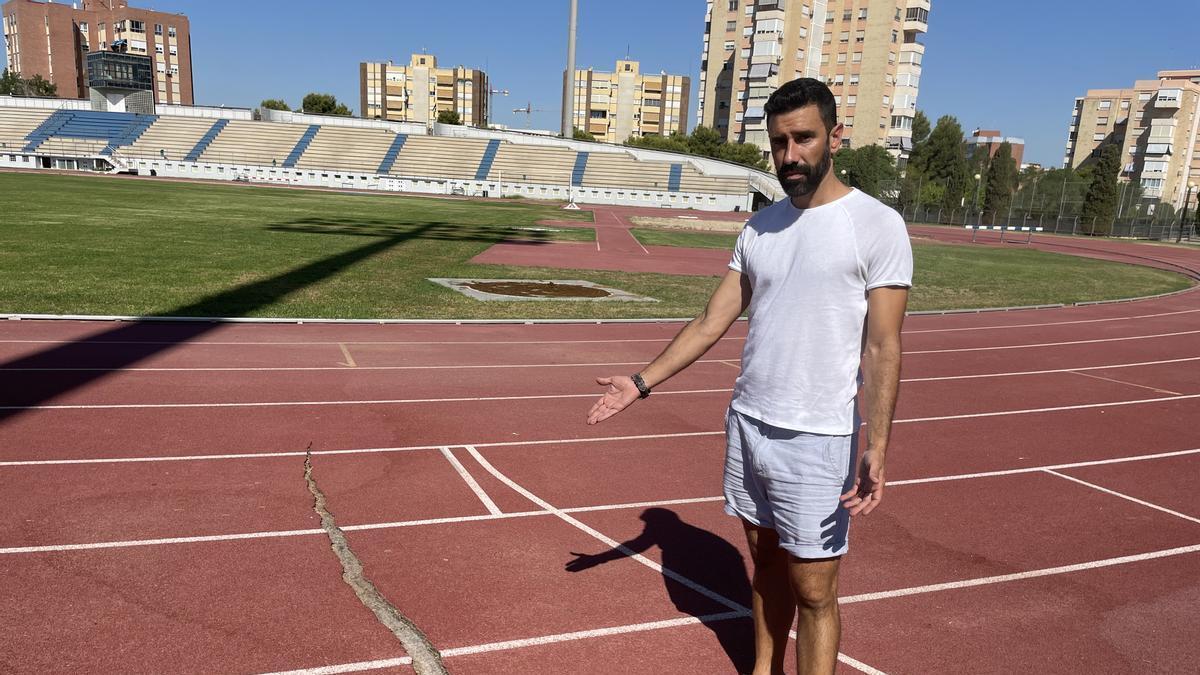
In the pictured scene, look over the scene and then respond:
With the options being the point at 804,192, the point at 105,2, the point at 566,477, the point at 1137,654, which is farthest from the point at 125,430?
the point at 105,2

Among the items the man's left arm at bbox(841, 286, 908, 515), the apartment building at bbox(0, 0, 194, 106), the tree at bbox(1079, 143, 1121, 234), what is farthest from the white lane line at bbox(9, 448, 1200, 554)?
the apartment building at bbox(0, 0, 194, 106)

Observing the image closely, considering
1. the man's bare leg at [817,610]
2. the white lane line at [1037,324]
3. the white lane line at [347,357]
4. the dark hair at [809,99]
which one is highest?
the dark hair at [809,99]

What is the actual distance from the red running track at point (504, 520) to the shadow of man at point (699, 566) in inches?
0.7

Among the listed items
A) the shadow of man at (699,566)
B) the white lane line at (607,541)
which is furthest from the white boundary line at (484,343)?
the shadow of man at (699,566)

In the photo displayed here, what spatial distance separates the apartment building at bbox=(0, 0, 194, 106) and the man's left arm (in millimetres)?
127158

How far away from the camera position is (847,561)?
470 cm

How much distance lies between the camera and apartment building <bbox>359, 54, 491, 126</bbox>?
145000 millimetres

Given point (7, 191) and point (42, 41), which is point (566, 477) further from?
point (42, 41)

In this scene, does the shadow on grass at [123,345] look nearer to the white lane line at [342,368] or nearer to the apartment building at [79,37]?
the white lane line at [342,368]

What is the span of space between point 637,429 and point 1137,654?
410cm

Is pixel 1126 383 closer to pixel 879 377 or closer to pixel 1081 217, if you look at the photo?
pixel 879 377

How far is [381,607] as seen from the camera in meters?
3.90

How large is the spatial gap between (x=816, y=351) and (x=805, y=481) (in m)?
0.45

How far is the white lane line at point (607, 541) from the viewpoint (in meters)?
4.19
